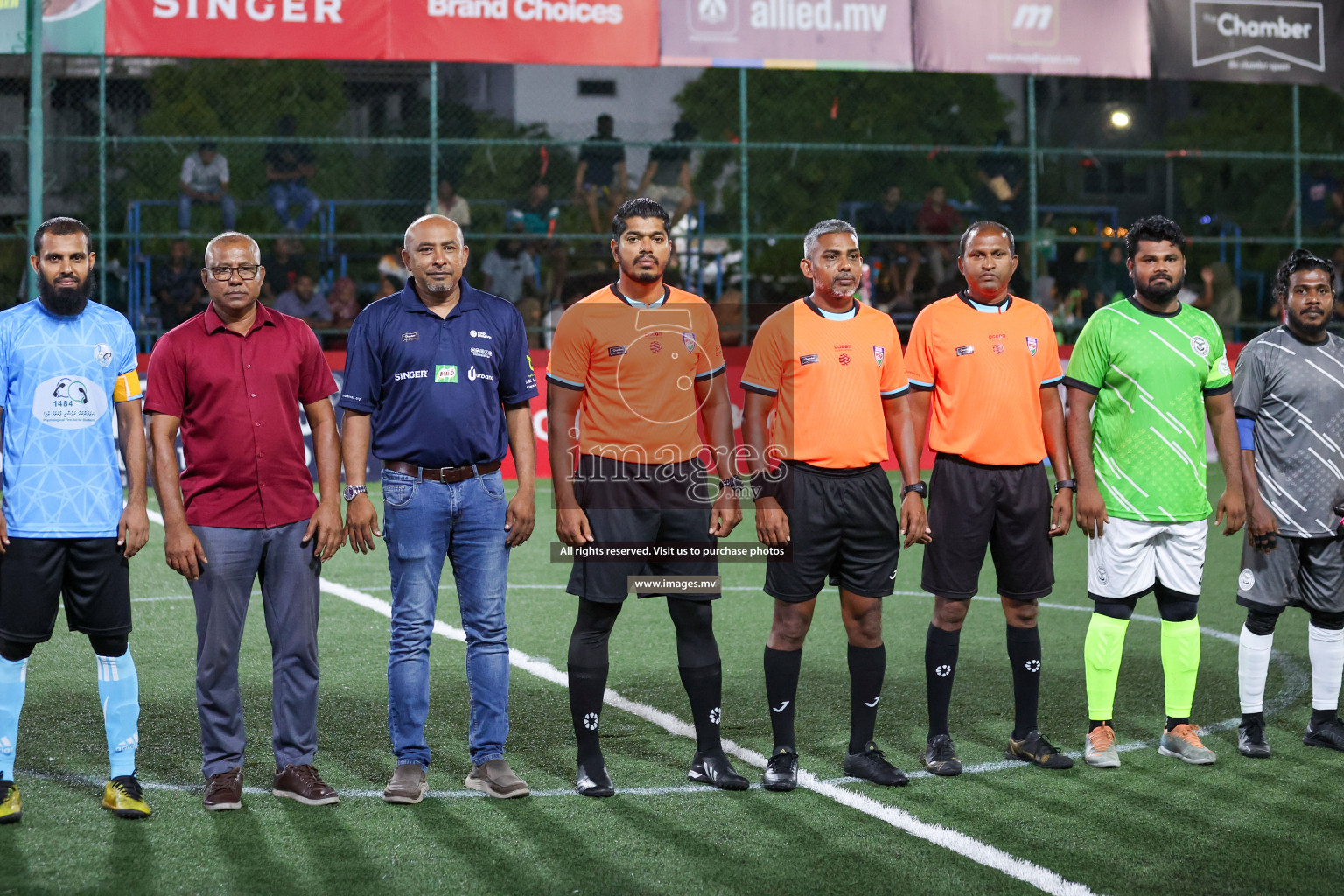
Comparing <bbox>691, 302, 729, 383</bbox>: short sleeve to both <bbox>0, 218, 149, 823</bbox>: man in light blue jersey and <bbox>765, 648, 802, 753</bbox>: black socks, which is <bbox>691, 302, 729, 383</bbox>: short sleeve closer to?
<bbox>765, 648, 802, 753</bbox>: black socks

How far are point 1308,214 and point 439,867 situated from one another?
20.9 m

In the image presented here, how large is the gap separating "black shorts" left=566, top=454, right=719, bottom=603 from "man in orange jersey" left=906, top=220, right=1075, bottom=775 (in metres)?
A: 1.07

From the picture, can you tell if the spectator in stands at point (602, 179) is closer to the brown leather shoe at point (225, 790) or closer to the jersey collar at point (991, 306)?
the jersey collar at point (991, 306)

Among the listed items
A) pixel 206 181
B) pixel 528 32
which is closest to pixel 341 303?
pixel 206 181

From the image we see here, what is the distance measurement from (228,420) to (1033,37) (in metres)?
14.5

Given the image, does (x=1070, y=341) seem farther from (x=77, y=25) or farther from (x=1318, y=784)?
(x=1318, y=784)

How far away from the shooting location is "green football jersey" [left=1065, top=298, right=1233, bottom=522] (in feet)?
20.1

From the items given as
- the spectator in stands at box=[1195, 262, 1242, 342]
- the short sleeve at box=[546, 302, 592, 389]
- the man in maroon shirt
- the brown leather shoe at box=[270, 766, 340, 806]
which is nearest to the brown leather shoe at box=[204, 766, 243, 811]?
the man in maroon shirt

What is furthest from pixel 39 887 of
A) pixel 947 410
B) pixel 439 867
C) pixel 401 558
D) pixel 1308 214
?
pixel 1308 214

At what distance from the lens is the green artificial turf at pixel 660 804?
472cm

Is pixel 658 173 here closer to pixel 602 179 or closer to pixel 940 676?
pixel 602 179

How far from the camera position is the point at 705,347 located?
563cm

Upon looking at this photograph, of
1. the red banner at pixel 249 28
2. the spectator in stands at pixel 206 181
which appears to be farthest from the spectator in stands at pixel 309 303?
the red banner at pixel 249 28

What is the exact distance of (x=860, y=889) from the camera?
4602 millimetres
